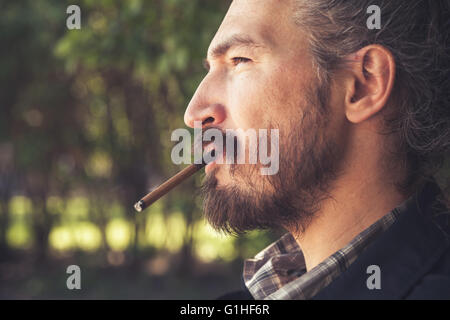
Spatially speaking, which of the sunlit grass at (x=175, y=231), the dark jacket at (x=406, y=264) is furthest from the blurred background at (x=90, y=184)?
the dark jacket at (x=406, y=264)

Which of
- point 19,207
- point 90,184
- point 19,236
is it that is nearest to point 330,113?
point 90,184

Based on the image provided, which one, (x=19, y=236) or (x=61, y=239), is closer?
(x=61, y=239)

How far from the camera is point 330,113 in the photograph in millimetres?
1564

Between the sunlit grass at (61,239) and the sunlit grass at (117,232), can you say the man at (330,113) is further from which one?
the sunlit grass at (61,239)

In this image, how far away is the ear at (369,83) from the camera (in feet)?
5.05

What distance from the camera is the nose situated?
5.31ft

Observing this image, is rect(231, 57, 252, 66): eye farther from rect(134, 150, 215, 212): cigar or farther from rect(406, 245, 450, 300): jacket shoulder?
rect(406, 245, 450, 300): jacket shoulder

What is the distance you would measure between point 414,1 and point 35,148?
255 inches

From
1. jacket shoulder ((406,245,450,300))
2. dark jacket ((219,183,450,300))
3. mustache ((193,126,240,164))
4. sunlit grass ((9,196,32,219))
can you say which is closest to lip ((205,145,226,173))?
mustache ((193,126,240,164))

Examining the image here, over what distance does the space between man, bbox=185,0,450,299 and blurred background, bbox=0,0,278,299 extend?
474 centimetres

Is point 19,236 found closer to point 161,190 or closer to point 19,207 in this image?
point 19,207

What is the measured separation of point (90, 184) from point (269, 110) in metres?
6.42
